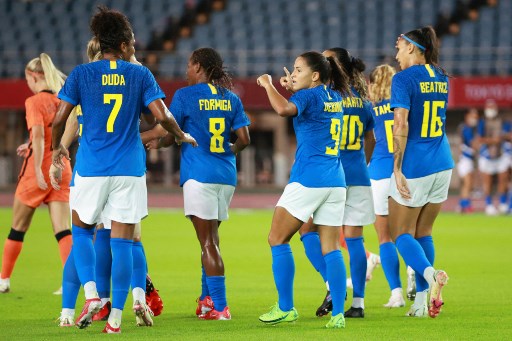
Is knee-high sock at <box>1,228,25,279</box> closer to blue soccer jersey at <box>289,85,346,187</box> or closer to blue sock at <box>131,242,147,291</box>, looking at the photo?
blue sock at <box>131,242,147,291</box>

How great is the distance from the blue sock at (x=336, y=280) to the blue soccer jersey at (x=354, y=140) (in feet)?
3.58

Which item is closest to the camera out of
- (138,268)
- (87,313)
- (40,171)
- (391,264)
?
(87,313)

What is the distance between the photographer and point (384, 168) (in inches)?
377

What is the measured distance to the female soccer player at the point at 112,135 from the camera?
289 inches

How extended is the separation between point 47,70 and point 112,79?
2360mm

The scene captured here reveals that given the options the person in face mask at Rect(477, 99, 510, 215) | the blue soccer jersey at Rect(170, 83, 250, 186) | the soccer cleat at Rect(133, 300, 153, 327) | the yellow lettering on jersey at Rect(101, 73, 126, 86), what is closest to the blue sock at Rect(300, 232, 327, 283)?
the blue soccer jersey at Rect(170, 83, 250, 186)

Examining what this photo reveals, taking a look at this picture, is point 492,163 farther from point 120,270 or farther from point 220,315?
point 120,270

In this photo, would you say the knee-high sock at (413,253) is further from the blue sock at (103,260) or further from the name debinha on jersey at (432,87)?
the blue sock at (103,260)

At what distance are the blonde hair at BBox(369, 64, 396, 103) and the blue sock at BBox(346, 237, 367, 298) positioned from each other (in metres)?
1.43

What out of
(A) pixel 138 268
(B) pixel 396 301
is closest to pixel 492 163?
(B) pixel 396 301

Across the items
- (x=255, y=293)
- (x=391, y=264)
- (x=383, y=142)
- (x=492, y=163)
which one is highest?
(x=383, y=142)

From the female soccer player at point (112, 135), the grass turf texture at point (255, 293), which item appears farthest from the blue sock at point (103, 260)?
the female soccer player at point (112, 135)

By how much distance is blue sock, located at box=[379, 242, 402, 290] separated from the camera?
928 cm

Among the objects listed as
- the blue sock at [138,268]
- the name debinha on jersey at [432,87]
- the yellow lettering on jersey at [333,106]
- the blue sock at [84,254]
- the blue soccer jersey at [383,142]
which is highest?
the name debinha on jersey at [432,87]
